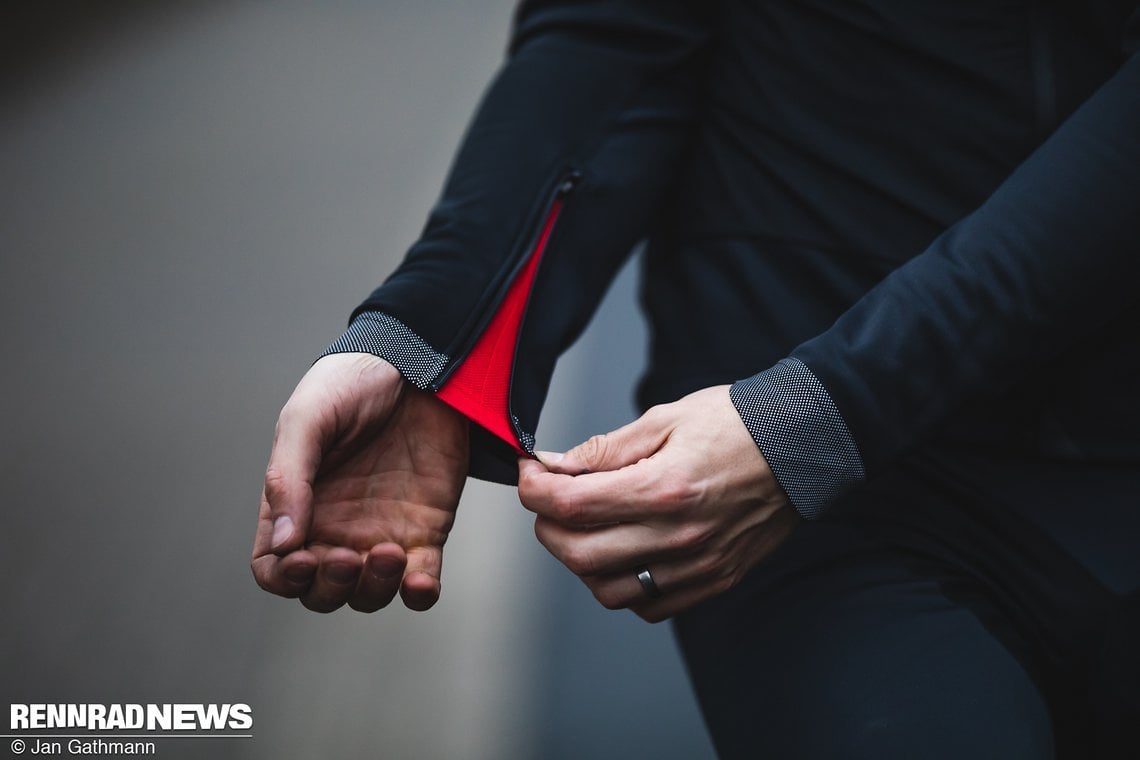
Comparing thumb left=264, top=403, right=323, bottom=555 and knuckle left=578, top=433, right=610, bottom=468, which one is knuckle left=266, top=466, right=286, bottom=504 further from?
knuckle left=578, top=433, right=610, bottom=468

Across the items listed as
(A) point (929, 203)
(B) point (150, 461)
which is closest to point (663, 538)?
(A) point (929, 203)

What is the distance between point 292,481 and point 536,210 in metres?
0.25

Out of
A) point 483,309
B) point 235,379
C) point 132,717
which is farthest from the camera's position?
point 235,379

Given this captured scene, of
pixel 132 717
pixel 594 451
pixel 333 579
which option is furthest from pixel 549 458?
pixel 132 717

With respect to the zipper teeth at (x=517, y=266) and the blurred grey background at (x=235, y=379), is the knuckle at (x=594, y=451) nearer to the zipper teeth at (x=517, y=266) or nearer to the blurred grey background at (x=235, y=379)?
the zipper teeth at (x=517, y=266)

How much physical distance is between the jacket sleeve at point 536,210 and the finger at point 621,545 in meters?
0.08

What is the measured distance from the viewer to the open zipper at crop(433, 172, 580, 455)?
51cm

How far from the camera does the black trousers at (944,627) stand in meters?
0.46

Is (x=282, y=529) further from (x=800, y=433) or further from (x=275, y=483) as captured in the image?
(x=800, y=433)

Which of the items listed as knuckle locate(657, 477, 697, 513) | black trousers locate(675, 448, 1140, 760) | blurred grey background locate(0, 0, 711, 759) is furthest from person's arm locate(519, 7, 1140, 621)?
blurred grey background locate(0, 0, 711, 759)

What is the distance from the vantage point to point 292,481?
17.0 inches

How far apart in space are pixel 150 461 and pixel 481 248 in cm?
79

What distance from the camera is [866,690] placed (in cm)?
A: 47

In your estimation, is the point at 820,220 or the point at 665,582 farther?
the point at 820,220
